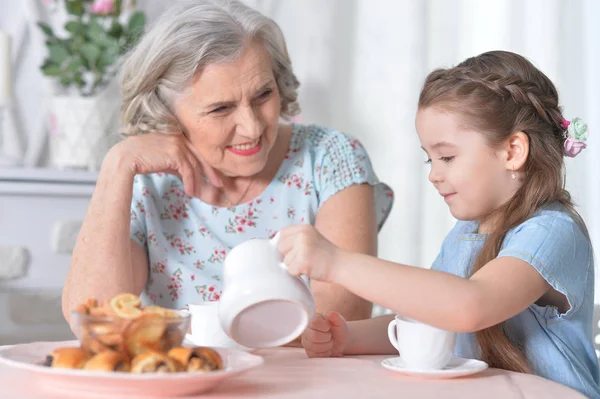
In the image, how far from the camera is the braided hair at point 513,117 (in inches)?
46.6

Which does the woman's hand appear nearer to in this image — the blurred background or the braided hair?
the braided hair

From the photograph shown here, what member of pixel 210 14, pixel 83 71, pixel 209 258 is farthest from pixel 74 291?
pixel 83 71

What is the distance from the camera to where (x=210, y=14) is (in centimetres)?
152

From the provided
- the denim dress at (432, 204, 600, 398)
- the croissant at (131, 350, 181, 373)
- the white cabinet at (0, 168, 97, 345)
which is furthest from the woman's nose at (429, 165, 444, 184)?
the white cabinet at (0, 168, 97, 345)

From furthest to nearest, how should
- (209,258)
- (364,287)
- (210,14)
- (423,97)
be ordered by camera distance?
1. (209,258)
2. (210,14)
3. (423,97)
4. (364,287)

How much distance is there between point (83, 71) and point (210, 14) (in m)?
0.99

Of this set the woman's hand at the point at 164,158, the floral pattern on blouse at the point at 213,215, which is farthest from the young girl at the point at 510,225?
the woman's hand at the point at 164,158

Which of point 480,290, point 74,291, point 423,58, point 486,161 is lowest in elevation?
point 74,291

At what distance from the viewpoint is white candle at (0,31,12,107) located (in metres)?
2.17

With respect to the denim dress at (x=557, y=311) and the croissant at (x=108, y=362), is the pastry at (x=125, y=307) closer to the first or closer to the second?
the croissant at (x=108, y=362)

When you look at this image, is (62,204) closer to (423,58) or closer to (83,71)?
(83,71)

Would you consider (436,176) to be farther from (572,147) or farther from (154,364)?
(154,364)

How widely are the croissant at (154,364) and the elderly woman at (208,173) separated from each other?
63 cm

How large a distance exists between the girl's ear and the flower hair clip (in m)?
0.07
